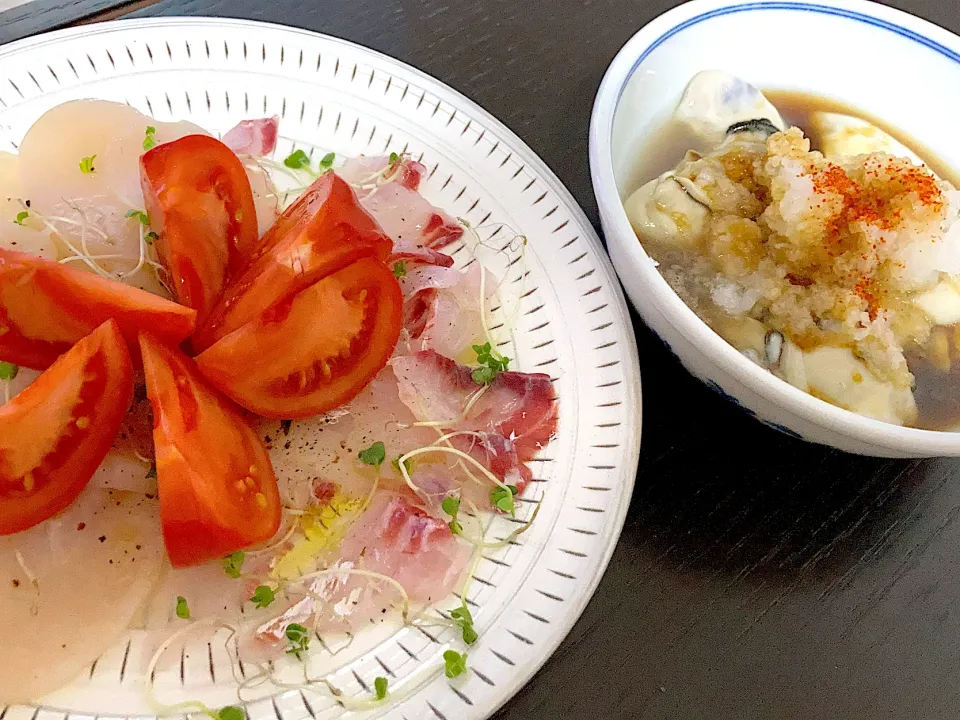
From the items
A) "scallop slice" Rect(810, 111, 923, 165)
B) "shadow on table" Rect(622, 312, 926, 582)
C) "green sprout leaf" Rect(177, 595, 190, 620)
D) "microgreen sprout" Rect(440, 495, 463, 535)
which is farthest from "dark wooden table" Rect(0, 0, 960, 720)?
"scallop slice" Rect(810, 111, 923, 165)

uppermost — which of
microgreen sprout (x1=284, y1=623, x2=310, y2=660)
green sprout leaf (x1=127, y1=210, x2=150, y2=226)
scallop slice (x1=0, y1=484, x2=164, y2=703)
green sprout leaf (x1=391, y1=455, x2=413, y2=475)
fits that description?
green sprout leaf (x1=127, y1=210, x2=150, y2=226)

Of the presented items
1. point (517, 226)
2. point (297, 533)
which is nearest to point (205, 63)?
point (517, 226)

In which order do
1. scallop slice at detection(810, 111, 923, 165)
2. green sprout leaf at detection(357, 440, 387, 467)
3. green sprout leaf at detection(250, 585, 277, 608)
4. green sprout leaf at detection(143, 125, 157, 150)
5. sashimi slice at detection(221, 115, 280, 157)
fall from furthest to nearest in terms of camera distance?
scallop slice at detection(810, 111, 923, 165), sashimi slice at detection(221, 115, 280, 157), green sprout leaf at detection(143, 125, 157, 150), green sprout leaf at detection(357, 440, 387, 467), green sprout leaf at detection(250, 585, 277, 608)

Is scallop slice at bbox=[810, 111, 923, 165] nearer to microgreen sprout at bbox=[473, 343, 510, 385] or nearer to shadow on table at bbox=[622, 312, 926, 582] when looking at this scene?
shadow on table at bbox=[622, 312, 926, 582]

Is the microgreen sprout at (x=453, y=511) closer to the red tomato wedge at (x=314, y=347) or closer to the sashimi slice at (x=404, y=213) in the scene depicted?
the red tomato wedge at (x=314, y=347)

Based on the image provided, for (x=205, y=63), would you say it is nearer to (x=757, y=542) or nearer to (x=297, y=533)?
(x=297, y=533)

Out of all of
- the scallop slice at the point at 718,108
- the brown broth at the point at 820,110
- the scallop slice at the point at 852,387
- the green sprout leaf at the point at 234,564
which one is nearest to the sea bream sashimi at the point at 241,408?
the green sprout leaf at the point at 234,564
